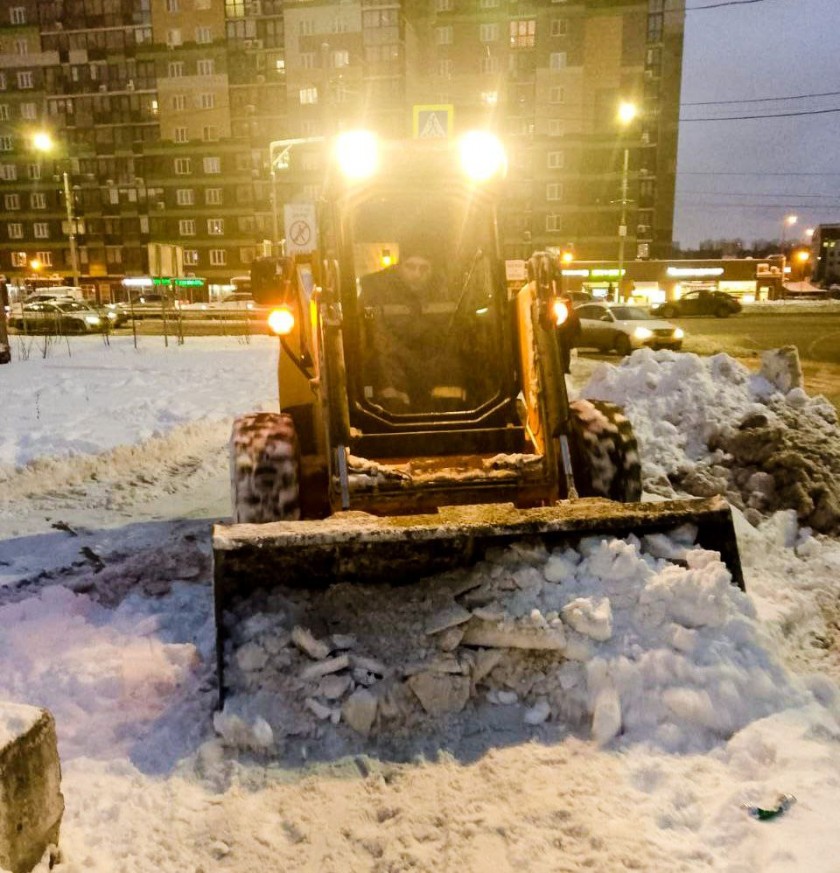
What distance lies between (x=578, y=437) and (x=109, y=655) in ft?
10.1

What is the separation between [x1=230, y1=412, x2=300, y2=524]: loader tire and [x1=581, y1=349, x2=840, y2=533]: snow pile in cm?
357

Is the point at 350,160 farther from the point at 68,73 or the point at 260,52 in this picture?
the point at 68,73

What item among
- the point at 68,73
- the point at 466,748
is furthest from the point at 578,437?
the point at 68,73

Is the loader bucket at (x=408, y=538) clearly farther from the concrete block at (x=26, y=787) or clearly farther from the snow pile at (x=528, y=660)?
the concrete block at (x=26, y=787)

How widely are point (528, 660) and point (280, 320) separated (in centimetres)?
276

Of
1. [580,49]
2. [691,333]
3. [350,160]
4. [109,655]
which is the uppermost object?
[580,49]

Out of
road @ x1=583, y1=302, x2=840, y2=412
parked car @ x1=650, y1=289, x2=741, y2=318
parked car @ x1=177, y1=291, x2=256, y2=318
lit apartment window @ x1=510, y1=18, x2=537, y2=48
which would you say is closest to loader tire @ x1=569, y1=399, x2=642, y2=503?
road @ x1=583, y1=302, x2=840, y2=412

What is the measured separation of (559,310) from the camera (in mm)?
4711

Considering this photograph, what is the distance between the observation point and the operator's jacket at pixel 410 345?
17.1 feet

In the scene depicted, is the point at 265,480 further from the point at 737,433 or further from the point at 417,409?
the point at 737,433

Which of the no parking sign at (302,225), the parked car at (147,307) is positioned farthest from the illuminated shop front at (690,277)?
the no parking sign at (302,225)

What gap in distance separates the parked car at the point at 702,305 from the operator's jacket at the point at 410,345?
123ft

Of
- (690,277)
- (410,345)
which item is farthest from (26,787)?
(690,277)

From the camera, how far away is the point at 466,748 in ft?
11.3
